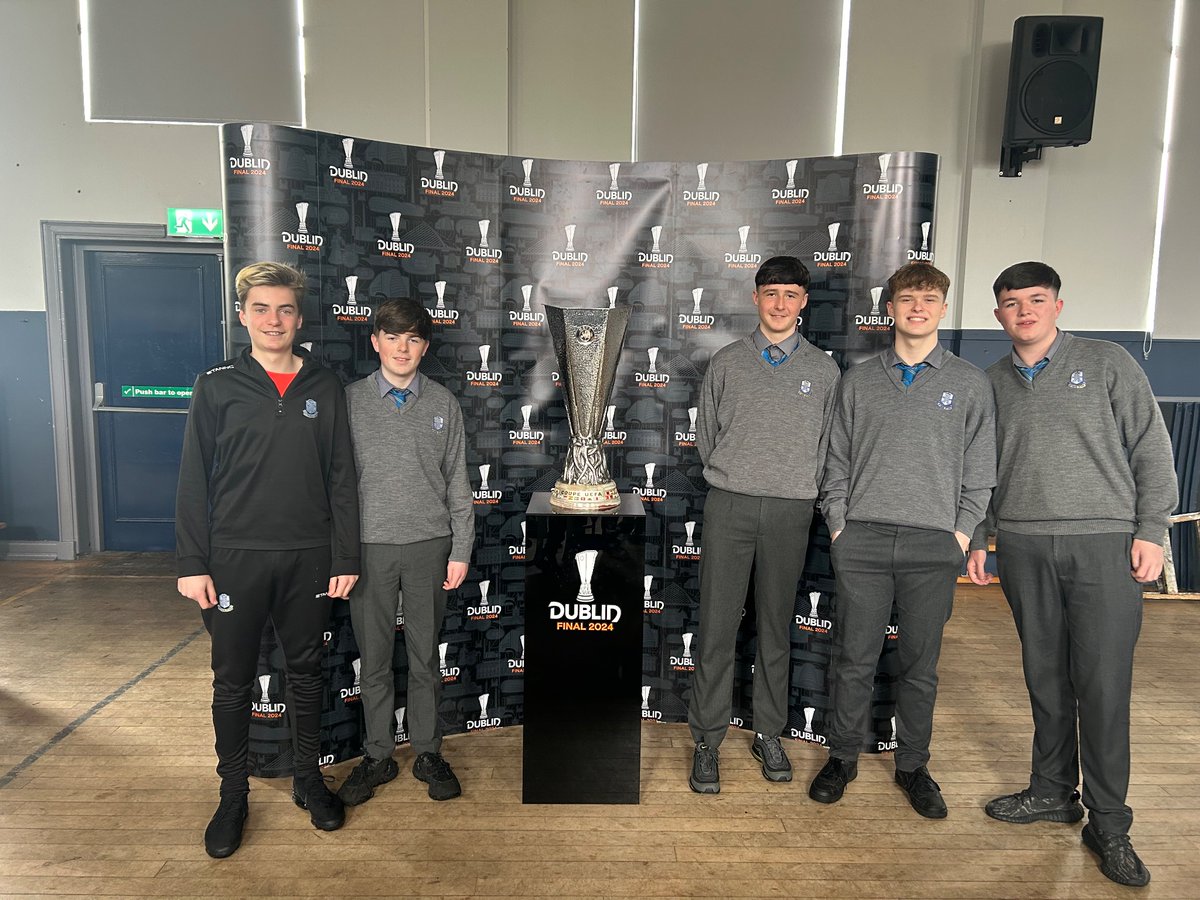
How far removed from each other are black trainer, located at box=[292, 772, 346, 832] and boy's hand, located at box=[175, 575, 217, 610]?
2.18 feet

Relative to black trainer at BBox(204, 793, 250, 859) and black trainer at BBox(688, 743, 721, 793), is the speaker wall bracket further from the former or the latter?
black trainer at BBox(204, 793, 250, 859)

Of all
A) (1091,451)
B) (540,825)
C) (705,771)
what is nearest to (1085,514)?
(1091,451)

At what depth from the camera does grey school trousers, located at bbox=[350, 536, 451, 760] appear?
8.11 feet

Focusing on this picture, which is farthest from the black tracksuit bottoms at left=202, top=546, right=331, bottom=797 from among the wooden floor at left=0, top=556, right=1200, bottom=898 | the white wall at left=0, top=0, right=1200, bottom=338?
the white wall at left=0, top=0, right=1200, bottom=338

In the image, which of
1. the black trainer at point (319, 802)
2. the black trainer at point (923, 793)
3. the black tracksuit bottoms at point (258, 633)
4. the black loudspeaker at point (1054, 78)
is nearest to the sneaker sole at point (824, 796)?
the black trainer at point (923, 793)

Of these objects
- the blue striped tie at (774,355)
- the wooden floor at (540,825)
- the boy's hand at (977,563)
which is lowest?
the wooden floor at (540,825)

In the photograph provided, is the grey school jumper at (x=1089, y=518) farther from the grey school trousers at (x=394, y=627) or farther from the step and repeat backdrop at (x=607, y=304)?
the grey school trousers at (x=394, y=627)

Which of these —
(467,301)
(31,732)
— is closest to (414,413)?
(467,301)

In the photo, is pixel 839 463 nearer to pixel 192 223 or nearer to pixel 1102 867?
pixel 1102 867

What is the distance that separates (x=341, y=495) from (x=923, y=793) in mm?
2145

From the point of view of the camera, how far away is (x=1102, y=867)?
7.30ft

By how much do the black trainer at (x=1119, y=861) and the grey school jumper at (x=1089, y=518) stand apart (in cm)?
3

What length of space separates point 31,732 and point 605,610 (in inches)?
92.3

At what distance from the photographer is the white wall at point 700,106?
4875mm
